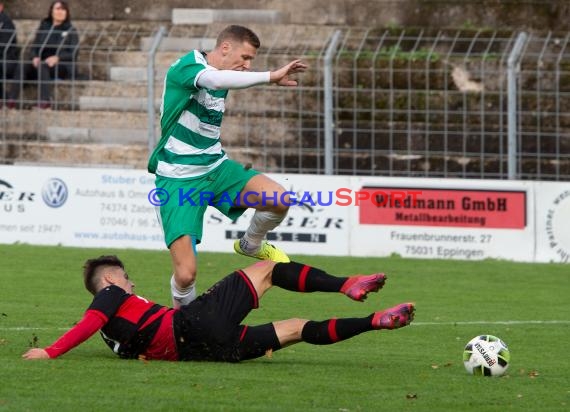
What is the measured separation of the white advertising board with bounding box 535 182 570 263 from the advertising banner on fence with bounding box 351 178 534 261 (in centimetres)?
12

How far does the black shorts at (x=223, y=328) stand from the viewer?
9492 mm

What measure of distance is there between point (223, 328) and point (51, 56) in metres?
14.1

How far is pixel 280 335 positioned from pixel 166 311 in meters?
0.78

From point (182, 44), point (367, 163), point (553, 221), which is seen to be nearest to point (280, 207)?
point (553, 221)

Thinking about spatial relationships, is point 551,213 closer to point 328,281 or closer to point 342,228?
point 342,228

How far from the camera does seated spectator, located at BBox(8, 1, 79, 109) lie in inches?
894

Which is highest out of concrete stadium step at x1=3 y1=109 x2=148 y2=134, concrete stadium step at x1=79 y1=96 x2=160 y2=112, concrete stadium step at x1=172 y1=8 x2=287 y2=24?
concrete stadium step at x1=172 y1=8 x2=287 y2=24

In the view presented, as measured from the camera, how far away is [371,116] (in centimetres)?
2175

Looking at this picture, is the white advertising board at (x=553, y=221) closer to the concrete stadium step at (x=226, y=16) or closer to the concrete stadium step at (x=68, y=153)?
the concrete stadium step at (x=68, y=153)

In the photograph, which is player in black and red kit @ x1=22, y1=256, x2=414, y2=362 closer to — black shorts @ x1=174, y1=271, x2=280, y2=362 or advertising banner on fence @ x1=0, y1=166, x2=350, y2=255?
black shorts @ x1=174, y1=271, x2=280, y2=362

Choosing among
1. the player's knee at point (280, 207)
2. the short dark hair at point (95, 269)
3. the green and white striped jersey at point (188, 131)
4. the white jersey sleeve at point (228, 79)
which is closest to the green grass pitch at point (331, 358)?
the short dark hair at point (95, 269)

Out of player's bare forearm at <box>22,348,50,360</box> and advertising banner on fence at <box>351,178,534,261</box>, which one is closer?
player's bare forearm at <box>22,348,50,360</box>

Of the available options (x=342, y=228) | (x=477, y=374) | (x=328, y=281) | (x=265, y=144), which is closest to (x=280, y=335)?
(x=328, y=281)

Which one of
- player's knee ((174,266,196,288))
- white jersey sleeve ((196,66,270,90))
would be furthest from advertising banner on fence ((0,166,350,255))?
white jersey sleeve ((196,66,270,90))
